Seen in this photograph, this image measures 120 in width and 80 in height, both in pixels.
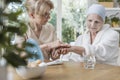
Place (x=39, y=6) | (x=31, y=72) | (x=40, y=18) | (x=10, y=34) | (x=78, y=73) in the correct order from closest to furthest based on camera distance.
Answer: (x=10, y=34) < (x=31, y=72) < (x=78, y=73) < (x=39, y=6) < (x=40, y=18)

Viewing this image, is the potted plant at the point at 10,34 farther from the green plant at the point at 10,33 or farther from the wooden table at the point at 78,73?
the wooden table at the point at 78,73

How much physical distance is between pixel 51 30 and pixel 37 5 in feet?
1.38

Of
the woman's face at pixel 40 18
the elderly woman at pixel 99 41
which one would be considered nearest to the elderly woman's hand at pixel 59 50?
the elderly woman at pixel 99 41

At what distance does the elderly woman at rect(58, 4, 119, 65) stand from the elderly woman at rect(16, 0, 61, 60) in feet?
0.90

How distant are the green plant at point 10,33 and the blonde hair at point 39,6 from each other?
1.50 m

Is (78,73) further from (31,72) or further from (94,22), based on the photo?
(94,22)

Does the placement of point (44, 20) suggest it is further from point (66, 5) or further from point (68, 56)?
point (66, 5)

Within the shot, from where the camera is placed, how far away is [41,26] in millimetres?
2473

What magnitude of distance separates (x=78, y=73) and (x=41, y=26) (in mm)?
968

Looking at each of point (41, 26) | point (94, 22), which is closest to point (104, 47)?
point (94, 22)

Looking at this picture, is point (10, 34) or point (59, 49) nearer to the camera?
point (10, 34)

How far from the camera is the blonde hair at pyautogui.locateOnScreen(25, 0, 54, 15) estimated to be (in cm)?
224

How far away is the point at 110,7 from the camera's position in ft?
11.7

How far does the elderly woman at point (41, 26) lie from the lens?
7.30 feet
